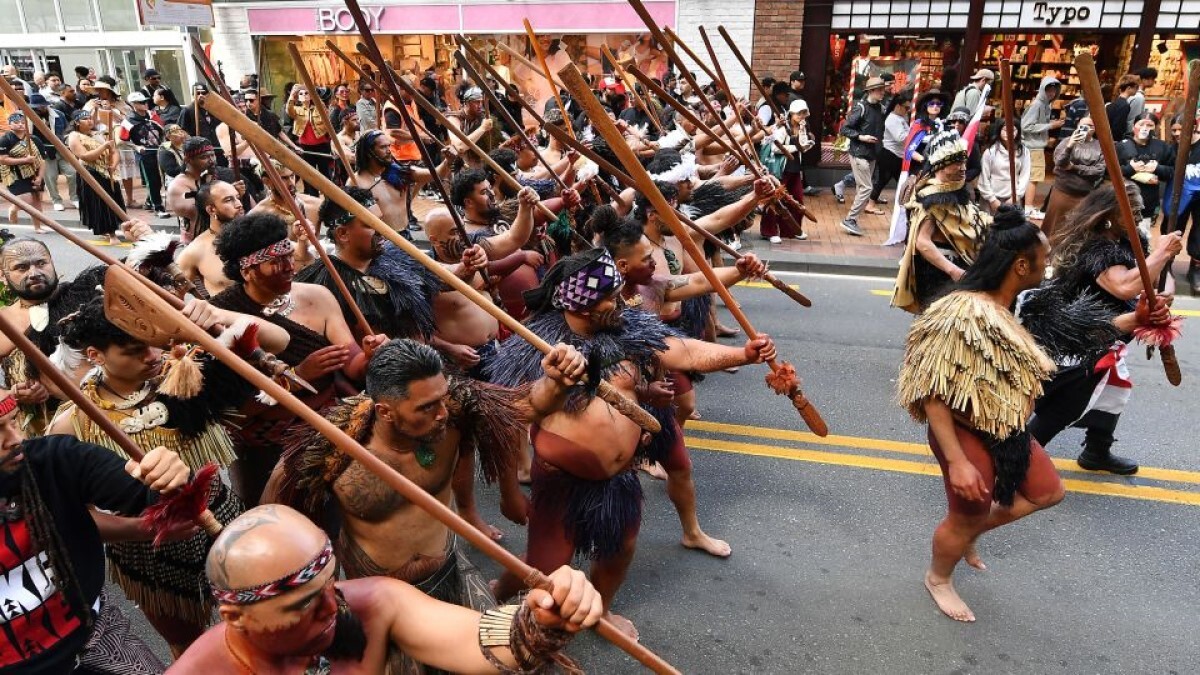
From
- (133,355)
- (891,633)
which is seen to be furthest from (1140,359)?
(133,355)

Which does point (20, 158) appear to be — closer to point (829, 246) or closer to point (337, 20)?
point (337, 20)

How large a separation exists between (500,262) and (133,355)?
8.98 feet

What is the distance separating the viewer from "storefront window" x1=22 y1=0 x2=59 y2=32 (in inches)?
Answer: 892

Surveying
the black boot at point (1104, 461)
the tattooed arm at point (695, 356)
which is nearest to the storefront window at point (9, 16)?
the tattooed arm at point (695, 356)

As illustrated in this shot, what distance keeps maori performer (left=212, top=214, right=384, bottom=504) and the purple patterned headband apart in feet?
3.17

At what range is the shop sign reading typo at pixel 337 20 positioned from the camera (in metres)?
17.9

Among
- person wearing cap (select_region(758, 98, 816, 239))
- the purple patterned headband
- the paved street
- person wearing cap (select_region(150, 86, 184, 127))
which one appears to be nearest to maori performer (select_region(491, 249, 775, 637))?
the purple patterned headband

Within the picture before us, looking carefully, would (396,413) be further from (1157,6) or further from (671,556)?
(1157,6)

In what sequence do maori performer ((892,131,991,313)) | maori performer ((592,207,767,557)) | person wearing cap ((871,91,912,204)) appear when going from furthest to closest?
person wearing cap ((871,91,912,204)) < maori performer ((892,131,991,313)) < maori performer ((592,207,767,557))

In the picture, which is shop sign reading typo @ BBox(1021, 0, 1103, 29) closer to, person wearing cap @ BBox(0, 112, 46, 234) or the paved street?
the paved street

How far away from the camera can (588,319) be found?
11.9 feet

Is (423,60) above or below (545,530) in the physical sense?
above

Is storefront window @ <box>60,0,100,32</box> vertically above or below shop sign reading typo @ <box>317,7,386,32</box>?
above

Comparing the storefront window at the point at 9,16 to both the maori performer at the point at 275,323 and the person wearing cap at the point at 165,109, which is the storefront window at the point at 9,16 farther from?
the maori performer at the point at 275,323
